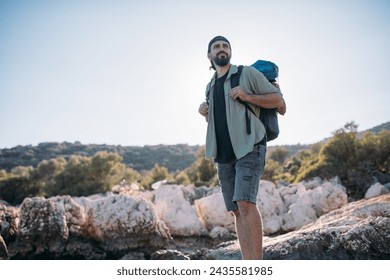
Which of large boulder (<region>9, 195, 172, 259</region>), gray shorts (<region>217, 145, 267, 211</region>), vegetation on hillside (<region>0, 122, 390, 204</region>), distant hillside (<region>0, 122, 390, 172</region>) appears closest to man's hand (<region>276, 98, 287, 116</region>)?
gray shorts (<region>217, 145, 267, 211</region>)

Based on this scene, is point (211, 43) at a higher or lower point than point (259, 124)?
higher

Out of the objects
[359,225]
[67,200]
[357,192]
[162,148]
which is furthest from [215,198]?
[162,148]

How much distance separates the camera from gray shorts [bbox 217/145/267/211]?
2913 millimetres

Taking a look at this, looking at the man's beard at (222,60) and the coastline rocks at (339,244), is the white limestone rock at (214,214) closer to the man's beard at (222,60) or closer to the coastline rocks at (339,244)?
the coastline rocks at (339,244)

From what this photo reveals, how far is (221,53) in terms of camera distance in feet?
11.0

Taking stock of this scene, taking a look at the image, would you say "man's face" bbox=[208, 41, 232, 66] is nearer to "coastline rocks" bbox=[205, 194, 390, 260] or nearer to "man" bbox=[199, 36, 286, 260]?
"man" bbox=[199, 36, 286, 260]

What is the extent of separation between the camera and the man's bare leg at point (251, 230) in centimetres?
289

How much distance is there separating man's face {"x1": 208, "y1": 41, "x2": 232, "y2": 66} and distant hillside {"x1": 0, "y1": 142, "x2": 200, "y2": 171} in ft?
148

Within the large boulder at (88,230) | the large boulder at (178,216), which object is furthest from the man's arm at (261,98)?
the large boulder at (178,216)

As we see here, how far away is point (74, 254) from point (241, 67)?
168 inches

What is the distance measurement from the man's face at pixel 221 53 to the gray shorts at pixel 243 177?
78 cm
